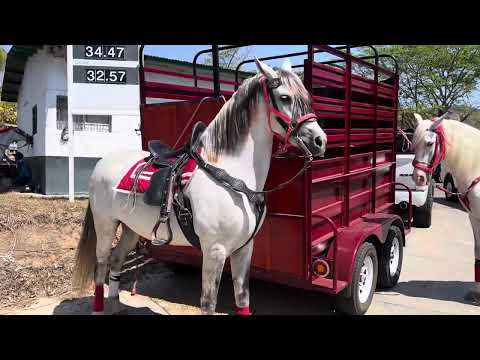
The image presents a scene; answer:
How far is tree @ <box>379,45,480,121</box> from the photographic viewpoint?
20766 millimetres

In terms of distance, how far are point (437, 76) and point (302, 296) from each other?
2070 cm

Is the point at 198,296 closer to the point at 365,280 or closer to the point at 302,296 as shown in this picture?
the point at 302,296

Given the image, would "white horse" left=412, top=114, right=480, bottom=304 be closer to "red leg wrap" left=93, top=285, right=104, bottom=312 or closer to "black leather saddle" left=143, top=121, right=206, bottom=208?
"black leather saddle" left=143, top=121, right=206, bottom=208

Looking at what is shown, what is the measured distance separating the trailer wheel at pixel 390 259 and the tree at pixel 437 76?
59.5ft

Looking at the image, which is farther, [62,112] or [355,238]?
[62,112]

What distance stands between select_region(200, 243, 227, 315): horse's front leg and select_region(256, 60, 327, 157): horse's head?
0.91 meters

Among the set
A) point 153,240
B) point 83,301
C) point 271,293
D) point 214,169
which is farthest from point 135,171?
point 271,293

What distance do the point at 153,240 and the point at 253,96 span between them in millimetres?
1363

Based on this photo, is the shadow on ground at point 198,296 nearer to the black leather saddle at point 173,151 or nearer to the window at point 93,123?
the black leather saddle at point 173,151

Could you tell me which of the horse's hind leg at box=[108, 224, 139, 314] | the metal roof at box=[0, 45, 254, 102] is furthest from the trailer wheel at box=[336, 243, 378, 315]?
the metal roof at box=[0, 45, 254, 102]

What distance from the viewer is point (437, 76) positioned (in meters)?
21.5

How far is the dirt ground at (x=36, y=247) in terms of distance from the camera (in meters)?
4.63

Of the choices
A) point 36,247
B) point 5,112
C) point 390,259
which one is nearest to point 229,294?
point 390,259

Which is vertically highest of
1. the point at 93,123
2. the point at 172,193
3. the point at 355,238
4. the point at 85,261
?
the point at 93,123
